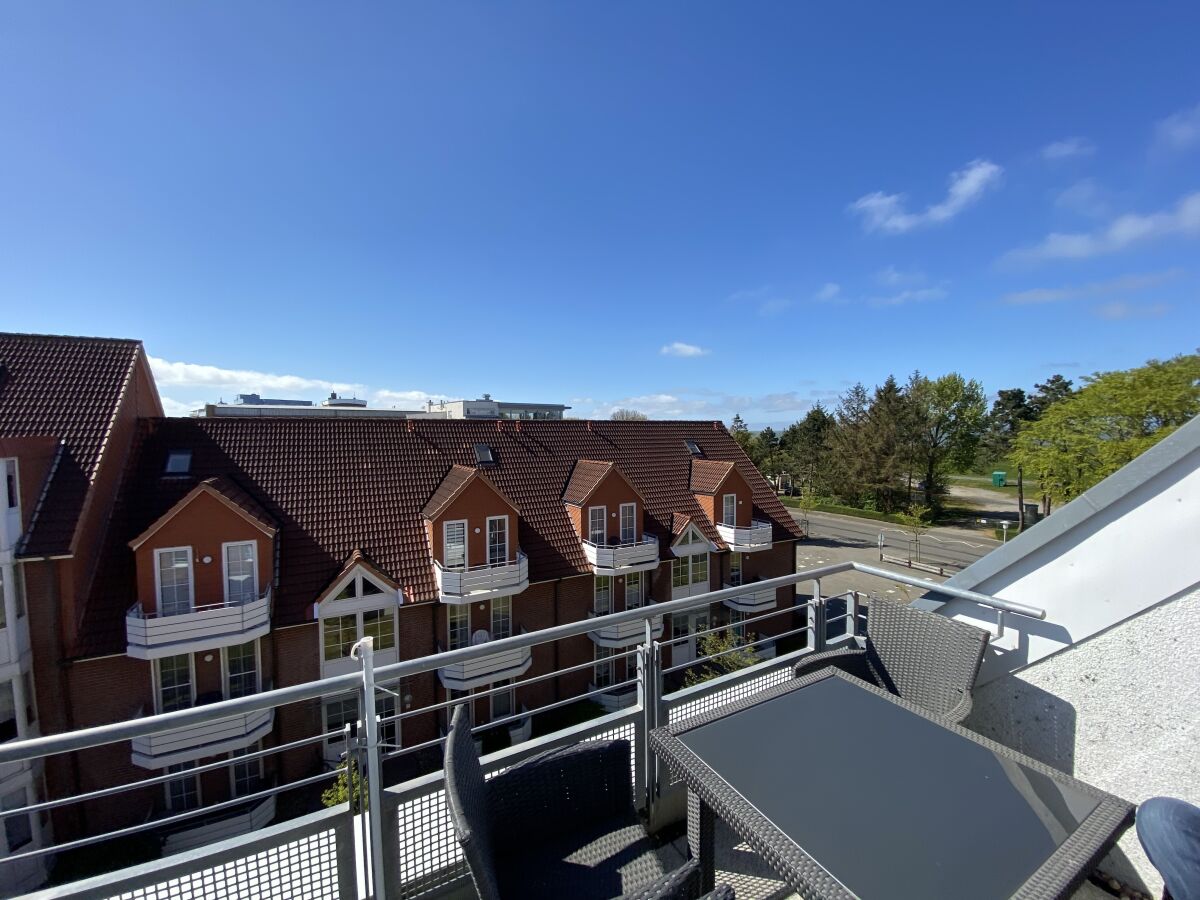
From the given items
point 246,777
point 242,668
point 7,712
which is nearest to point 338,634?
point 242,668

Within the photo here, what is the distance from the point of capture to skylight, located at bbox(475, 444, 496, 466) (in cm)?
1495

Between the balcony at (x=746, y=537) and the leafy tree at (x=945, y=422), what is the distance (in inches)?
1023

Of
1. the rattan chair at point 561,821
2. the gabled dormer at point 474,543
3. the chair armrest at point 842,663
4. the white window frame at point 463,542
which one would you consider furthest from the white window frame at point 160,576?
the chair armrest at point 842,663

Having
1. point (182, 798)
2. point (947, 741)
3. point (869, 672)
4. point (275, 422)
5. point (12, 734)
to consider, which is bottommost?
point (182, 798)

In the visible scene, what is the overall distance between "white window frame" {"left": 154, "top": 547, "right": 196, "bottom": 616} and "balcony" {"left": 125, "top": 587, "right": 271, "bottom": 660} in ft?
0.60

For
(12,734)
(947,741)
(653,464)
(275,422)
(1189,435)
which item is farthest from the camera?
(653,464)

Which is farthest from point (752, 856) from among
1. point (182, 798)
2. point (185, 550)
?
point (182, 798)

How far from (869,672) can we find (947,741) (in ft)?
3.89

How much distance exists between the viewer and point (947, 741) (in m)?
2.01

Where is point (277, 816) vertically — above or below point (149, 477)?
below

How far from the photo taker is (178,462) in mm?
11305

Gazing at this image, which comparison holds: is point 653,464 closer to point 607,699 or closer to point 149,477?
point 607,699

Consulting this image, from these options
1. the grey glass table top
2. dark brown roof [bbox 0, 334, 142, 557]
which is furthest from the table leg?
dark brown roof [bbox 0, 334, 142, 557]

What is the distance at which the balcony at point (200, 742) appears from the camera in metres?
9.02
